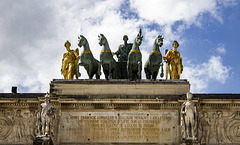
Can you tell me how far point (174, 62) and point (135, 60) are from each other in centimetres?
260

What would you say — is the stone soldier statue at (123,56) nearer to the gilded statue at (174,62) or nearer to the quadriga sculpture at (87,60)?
the quadriga sculpture at (87,60)

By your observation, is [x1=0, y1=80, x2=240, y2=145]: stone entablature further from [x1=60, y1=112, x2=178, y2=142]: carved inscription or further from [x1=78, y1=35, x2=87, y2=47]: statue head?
[x1=78, y1=35, x2=87, y2=47]: statue head

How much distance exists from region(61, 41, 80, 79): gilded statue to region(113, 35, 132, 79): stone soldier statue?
9.44 feet

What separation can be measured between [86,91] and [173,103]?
17.2ft

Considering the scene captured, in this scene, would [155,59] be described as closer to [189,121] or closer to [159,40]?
[159,40]

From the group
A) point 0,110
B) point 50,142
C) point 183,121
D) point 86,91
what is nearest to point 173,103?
point 183,121

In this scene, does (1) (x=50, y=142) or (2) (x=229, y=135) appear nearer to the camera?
(1) (x=50, y=142)

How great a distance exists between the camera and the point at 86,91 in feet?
111

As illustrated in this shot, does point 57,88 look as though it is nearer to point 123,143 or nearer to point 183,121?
point 123,143

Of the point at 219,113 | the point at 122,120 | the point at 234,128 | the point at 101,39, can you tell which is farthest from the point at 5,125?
the point at 234,128

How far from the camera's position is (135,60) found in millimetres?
36250

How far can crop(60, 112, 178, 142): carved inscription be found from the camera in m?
32.6

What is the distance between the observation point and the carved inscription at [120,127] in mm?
32625

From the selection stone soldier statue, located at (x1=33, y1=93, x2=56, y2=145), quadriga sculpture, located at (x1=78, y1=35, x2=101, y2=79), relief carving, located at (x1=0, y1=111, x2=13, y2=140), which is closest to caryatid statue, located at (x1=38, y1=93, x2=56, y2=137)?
stone soldier statue, located at (x1=33, y1=93, x2=56, y2=145)
